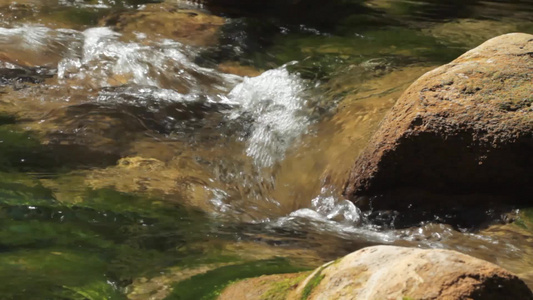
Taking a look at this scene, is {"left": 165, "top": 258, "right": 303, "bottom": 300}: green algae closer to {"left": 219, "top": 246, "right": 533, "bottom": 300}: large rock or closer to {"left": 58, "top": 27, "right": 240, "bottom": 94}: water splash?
{"left": 219, "top": 246, "right": 533, "bottom": 300}: large rock

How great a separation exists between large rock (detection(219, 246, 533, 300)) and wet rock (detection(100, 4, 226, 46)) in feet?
20.5

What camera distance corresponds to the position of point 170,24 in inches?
361

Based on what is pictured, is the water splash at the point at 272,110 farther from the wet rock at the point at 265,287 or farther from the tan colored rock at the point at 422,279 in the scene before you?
the tan colored rock at the point at 422,279

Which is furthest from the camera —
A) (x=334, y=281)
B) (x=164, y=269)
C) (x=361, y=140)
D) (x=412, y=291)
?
(x=361, y=140)

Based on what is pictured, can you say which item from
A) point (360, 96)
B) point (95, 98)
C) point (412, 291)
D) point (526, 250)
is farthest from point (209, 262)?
point (95, 98)

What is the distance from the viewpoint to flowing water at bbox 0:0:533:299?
3.74 meters

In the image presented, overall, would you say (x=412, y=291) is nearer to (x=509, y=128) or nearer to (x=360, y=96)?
(x=509, y=128)

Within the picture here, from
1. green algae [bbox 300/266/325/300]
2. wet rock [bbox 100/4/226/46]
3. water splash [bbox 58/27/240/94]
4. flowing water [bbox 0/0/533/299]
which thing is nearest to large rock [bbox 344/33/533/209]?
flowing water [bbox 0/0/533/299]

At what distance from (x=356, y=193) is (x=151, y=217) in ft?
5.23

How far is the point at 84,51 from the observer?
834 centimetres

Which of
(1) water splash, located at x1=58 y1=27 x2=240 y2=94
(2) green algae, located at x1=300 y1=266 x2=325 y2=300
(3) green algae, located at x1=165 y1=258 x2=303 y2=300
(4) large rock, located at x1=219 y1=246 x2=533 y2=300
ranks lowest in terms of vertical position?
(1) water splash, located at x1=58 y1=27 x2=240 y2=94

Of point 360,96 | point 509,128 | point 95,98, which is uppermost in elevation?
point 509,128

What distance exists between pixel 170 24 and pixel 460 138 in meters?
5.44

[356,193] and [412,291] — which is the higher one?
[412,291]
